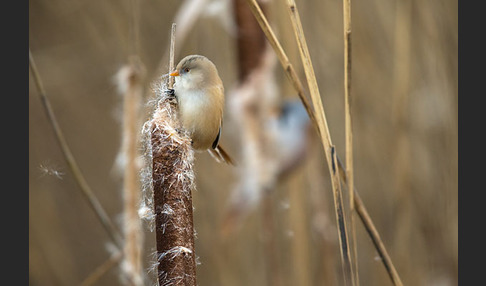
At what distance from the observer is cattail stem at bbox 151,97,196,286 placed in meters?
0.69

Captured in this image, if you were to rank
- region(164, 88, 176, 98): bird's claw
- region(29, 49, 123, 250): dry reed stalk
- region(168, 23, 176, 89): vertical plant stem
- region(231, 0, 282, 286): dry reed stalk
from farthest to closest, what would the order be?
region(231, 0, 282, 286): dry reed stalk
region(29, 49, 123, 250): dry reed stalk
region(164, 88, 176, 98): bird's claw
region(168, 23, 176, 89): vertical plant stem

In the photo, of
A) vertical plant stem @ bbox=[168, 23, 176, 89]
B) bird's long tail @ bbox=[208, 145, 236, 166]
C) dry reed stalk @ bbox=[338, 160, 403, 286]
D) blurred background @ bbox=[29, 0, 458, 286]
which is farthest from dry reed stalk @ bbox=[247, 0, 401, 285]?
blurred background @ bbox=[29, 0, 458, 286]

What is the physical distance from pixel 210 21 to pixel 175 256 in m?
1.12

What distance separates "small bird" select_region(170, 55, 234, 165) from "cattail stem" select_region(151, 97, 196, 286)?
160mm

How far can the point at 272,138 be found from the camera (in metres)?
1.56

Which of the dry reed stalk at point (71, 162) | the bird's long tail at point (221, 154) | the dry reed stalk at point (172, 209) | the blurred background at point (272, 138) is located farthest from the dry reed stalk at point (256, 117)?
the dry reed stalk at point (172, 209)

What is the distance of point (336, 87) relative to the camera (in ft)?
6.72

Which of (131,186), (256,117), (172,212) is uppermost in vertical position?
(256,117)

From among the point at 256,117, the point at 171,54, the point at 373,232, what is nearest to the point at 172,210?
the point at 171,54

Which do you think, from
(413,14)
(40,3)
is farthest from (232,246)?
(40,3)

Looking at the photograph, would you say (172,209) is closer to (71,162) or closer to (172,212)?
(172,212)

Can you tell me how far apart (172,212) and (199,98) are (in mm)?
295

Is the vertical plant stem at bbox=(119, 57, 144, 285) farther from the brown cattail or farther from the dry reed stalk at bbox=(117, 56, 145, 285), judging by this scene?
the brown cattail

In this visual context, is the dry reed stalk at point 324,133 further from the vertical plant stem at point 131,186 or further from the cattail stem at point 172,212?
the vertical plant stem at point 131,186
